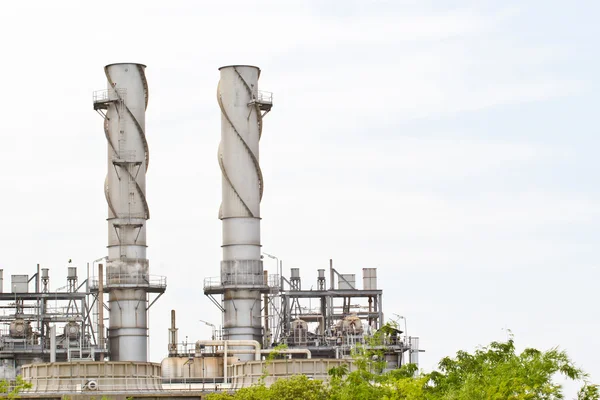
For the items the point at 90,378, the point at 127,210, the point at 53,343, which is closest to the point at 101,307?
the point at 53,343

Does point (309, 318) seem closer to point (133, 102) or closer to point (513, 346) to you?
point (133, 102)

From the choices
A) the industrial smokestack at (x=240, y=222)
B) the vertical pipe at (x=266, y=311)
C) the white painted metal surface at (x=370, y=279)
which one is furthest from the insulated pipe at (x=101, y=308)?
the white painted metal surface at (x=370, y=279)

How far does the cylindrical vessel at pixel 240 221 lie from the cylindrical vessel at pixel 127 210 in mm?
5579

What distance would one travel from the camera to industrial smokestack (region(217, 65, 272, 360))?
9644 centimetres

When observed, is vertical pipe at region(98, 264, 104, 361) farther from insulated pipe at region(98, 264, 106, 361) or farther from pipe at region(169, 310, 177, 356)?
pipe at region(169, 310, 177, 356)

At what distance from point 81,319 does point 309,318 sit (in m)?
16.3

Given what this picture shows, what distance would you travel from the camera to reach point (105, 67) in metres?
99.4

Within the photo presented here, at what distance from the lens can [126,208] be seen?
9744 centimetres

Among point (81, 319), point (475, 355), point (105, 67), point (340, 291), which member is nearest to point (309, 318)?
point (340, 291)

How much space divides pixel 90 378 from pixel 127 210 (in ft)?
66.8

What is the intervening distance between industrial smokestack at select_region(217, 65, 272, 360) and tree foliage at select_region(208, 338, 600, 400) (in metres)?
31.8

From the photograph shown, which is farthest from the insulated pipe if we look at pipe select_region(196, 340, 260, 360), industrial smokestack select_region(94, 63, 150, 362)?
pipe select_region(196, 340, 260, 360)

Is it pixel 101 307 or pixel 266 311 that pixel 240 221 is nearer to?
pixel 266 311

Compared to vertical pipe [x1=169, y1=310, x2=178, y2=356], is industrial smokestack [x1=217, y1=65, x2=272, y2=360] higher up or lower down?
higher up
